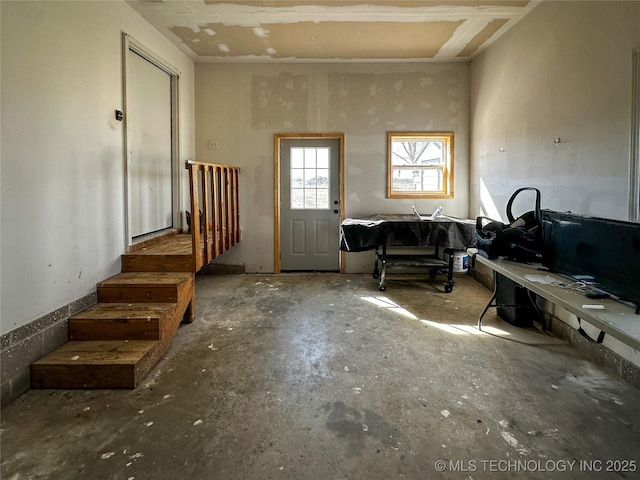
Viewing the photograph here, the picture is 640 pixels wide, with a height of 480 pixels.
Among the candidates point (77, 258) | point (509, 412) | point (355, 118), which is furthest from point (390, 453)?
point (355, 118)

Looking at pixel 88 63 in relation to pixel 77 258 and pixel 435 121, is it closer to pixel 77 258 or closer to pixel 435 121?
pixel 77 258

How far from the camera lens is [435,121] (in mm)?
5395

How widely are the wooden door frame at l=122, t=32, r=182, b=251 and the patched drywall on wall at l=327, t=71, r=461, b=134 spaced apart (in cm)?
211

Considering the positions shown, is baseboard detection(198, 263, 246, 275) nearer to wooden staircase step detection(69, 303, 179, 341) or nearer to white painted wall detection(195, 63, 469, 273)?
white painted wall detection(195, 63, 469, 273)

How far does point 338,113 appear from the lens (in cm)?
539

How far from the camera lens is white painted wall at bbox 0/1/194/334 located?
7.37ft

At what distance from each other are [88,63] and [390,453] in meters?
3.52

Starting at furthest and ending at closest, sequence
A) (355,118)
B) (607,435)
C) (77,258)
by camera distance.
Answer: (355,118)
(77,258)
(607,435)

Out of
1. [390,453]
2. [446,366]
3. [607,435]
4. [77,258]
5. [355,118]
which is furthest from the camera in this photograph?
[355,118]

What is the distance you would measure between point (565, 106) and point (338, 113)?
117 inches

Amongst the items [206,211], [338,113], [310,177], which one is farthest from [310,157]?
[206,211]

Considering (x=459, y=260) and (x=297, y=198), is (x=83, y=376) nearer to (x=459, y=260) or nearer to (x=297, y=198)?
(x=297, y=198)

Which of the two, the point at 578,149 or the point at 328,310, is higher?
the point at 578,149

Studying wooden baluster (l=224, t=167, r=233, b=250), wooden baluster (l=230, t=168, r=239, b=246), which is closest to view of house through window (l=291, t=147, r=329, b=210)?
wooden baluster (l=230, t=168, r=239, b=246)
